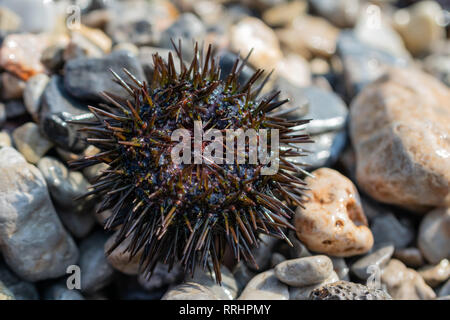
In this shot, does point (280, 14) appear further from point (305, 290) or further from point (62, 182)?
point (305, 290)

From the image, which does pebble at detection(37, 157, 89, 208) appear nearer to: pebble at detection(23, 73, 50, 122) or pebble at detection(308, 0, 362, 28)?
pebble at detection(23, 73, 50, 122)

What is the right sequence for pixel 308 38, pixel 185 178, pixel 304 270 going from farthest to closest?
pixel 308 38 → pixel 304 270 → pixel 185 178

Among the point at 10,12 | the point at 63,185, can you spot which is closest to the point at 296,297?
the point at 63,185

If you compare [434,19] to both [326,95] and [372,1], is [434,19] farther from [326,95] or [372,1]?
[326,95]

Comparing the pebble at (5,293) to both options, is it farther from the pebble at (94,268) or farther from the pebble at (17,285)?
the pebble at (94,268)

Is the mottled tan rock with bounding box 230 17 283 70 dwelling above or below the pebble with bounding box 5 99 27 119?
above

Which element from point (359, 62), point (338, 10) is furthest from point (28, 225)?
point (338, 10)

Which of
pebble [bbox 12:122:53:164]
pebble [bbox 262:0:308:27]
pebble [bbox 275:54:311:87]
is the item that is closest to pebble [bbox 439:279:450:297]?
pebble [bbox 275:54:311:87]
